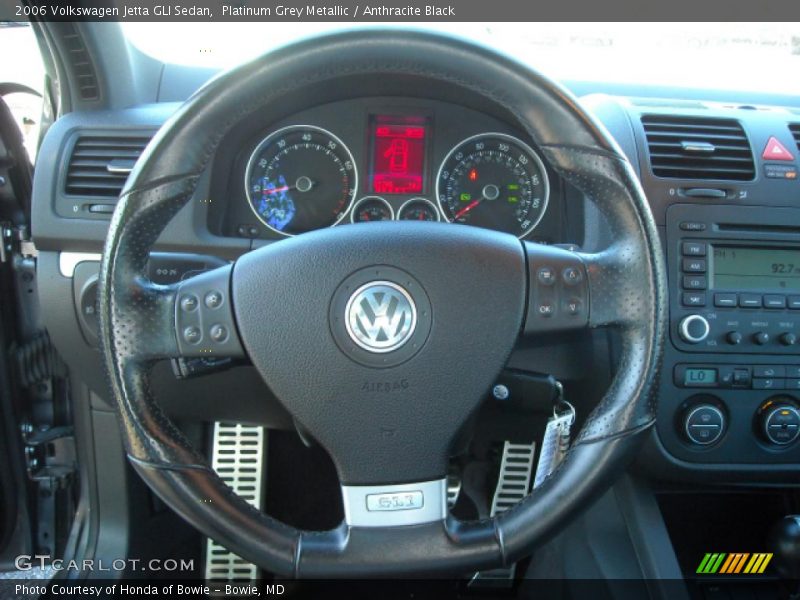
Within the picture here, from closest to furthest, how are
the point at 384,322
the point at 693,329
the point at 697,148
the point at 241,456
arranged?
1. the point at 384,322
2. the point at 693,329
3. the point at 697,148
4. the point at 241,456

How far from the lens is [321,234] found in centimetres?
121

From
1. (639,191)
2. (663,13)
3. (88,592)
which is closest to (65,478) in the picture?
(88,592)

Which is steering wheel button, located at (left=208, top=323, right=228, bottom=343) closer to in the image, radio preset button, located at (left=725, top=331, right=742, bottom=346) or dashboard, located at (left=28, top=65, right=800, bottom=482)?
dashboard, located at (left=28, top=65, right=800, bottom=482)

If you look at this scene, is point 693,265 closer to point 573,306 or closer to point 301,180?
point 573,306

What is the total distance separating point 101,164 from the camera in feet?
5.73

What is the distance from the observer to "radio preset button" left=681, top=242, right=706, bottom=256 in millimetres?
1662

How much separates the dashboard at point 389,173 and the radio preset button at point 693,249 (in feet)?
0.94

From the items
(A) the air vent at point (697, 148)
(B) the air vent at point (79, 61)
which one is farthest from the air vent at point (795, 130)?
(B) the air vent at point (79, 61)

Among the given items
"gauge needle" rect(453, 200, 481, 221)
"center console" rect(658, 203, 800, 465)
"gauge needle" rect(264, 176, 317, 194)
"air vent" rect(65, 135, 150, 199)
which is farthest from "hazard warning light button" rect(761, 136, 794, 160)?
"air vent" rect(65, 135, 150, 199)

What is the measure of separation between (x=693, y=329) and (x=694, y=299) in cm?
7

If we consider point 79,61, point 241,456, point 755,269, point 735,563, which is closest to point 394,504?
point 241,456

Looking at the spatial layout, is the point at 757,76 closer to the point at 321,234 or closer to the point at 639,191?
the point at 639,191

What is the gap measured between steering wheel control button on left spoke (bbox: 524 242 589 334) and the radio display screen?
612mm

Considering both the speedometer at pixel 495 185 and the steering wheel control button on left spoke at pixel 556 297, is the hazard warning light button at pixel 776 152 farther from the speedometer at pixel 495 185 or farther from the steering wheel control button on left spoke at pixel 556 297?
the steering wheel control button on left spoke at pixel 556 297
